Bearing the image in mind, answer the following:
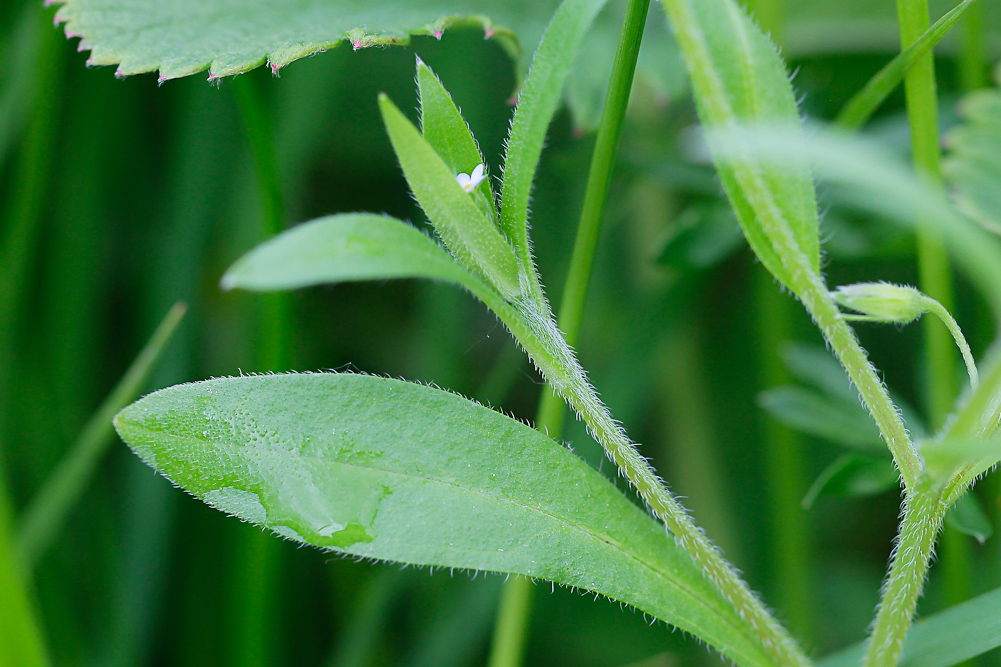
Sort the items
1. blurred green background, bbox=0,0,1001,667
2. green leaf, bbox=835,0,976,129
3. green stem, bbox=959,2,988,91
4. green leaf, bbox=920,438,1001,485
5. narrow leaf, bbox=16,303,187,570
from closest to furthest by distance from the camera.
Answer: green leaf, bbox=920,438,1001,485, green leaf, bbox=835,0,976,129, narrow leaf, bbox=16,303,187,570, green stem, bbox=959,2,988,91, blurred green background, bbox=0,0,1001,667

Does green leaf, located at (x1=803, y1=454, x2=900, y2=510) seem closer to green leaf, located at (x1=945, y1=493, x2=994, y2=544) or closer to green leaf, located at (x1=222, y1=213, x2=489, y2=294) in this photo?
green leaf, located at (x1=945, y1=493, x2=994, y2=544)

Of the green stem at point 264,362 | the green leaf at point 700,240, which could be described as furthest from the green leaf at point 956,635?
the green stem at point 264,362

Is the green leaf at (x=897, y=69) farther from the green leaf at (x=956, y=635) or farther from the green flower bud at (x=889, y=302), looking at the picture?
the green leaf at (x=956, y=635)

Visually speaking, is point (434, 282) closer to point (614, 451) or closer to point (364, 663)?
point (364, 663)

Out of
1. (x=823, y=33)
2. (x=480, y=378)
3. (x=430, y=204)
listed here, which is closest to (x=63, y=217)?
(x=480, y=378)

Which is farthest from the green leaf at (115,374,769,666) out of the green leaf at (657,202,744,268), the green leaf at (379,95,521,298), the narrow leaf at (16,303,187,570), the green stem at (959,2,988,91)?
the green stem at (959,2,988,91)
